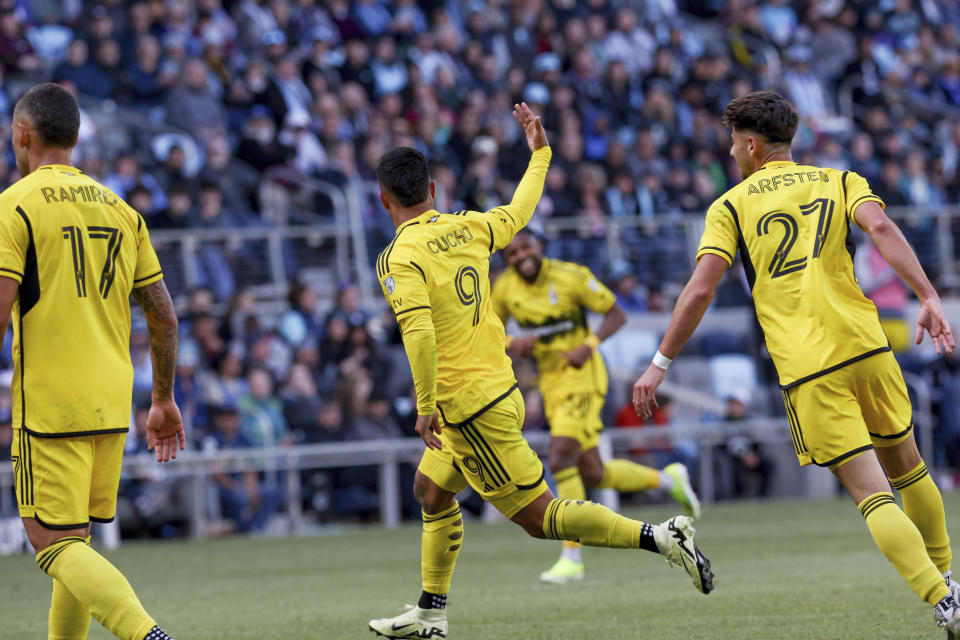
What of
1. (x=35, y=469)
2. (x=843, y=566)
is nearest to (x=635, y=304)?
(x=843, y=566)

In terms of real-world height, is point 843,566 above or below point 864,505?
below

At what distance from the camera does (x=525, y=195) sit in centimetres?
739

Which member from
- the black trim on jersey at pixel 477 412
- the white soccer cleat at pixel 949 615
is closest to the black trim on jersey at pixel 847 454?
the white soccer cleat at pixel 949 615

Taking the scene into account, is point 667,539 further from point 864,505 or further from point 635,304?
point 635,304

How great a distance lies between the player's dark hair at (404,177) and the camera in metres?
7.06

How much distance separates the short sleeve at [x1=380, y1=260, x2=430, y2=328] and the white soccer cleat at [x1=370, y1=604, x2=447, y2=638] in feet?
5.29

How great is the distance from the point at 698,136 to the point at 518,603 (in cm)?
1493

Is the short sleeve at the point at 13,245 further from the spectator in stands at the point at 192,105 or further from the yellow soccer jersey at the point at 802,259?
the spectator in stands at the point at 192,105

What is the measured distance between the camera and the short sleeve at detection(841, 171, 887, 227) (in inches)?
249

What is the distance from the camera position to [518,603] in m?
9.18

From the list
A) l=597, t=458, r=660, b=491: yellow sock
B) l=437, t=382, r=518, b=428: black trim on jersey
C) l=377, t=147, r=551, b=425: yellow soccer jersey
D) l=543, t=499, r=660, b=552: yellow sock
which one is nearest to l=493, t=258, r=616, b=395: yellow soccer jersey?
l=597, t=458, r=660, b=491: yellow sock

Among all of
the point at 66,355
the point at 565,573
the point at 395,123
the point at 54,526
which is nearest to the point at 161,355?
the point at 66,355

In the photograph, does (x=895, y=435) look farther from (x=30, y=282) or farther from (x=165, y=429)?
(x=30, y=282)

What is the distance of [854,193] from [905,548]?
1555 millimetres
